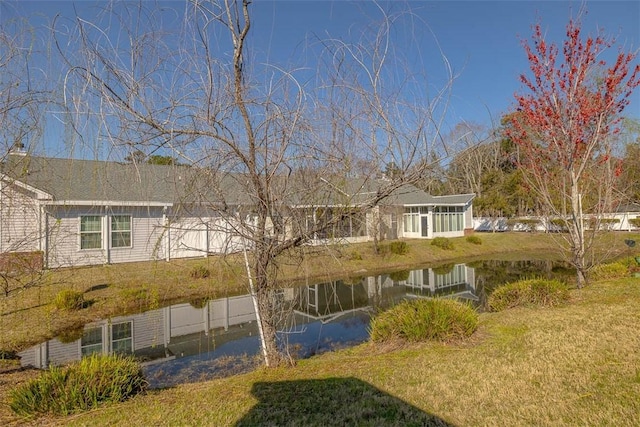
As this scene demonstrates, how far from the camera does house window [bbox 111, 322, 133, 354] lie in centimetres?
778

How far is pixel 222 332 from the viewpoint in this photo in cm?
877

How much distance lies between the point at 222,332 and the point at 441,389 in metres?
5.87

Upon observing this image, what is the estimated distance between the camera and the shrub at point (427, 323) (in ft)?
18.9

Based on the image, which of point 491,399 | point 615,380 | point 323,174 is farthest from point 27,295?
point 615,380

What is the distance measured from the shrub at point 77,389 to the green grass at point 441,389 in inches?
6.1

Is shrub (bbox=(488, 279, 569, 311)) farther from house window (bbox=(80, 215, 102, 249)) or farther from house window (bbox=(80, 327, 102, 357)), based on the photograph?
house window (bbox=(80, 215, 102, 249))

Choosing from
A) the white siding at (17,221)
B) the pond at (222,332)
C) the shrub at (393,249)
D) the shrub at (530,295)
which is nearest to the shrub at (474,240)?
the shrub at (393,249)

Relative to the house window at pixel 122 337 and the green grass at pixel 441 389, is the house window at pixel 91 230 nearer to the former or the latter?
the house window at pixel 122 337

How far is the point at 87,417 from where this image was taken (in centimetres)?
369

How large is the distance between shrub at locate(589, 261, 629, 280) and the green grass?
5392mm

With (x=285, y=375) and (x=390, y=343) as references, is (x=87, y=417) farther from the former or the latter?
(x=390, y=343)

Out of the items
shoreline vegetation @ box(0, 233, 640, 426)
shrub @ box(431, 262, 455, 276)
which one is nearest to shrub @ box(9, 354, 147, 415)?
shoreline vegetation @ box(0, 233, 640, 426)

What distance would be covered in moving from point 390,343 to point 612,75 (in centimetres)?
713

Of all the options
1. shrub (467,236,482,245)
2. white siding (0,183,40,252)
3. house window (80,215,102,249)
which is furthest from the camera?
shrub (467,236,482,245)
